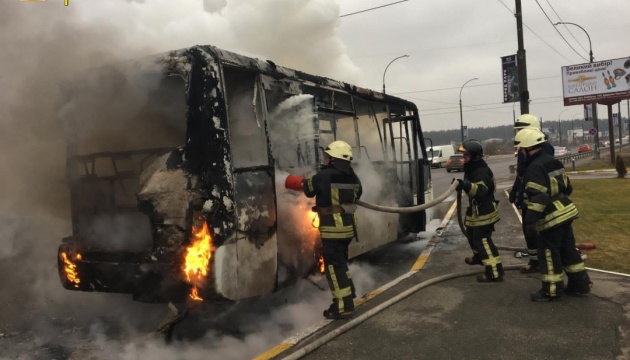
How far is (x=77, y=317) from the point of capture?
499 centimetres

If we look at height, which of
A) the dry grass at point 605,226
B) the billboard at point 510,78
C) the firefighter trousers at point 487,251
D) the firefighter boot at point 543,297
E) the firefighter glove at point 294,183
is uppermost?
the billboard at point 510,78

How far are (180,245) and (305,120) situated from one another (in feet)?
6.49

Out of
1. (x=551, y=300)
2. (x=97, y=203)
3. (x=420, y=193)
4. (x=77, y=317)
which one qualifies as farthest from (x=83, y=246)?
(x=420, y=193)

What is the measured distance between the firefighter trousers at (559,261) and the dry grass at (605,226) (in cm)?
147

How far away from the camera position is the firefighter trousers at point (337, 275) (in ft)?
14.6

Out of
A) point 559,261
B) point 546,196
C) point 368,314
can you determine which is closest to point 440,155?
point 559,261

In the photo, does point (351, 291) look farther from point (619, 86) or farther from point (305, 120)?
point (619, 86)

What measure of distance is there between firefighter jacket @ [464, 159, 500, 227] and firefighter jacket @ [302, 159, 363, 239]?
1.63m

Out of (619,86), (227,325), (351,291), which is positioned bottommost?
(227,325)

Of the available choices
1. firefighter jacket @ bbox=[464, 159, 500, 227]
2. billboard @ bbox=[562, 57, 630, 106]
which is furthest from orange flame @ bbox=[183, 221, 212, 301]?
billboard @ bbox=[562, 57, 630, 106]

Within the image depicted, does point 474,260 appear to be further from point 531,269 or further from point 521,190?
point 521,190

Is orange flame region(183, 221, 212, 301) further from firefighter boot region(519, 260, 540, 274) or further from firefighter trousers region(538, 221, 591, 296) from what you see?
firefighter boot region(519, 260, 540, 274)

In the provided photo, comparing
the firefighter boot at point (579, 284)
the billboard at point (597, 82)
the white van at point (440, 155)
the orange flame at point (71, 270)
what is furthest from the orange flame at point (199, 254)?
the white van at point (440, 155)

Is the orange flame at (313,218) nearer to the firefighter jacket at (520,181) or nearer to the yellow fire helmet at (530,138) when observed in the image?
the yellow fire helmet at (530,138)
